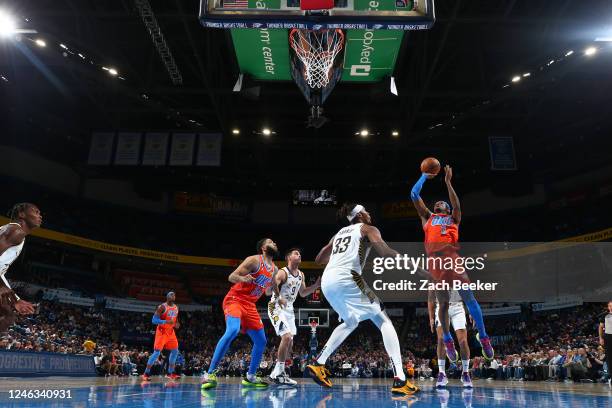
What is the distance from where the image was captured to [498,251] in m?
29.2

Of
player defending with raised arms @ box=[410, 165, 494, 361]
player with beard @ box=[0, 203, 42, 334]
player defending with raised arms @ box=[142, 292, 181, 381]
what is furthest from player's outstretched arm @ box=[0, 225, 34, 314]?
player defending with raised arms @ box=[142, 292, 181, 381]

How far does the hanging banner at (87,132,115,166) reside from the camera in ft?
63.9

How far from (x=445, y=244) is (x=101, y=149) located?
16.8m

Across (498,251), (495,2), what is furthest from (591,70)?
(498,251)

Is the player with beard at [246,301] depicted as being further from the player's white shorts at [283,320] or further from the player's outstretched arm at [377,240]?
the player's outstretched arm at [377,240]

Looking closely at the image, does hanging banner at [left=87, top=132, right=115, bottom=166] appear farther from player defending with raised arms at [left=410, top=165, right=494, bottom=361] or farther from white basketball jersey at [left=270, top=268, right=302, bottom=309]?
player defending with raised arms at [left=410, top=165, right=494, bottom=361]

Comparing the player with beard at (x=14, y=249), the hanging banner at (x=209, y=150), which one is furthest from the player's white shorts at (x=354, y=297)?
the hanging banner at (x=209, y=150)

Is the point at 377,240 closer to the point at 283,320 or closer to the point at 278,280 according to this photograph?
the point at 278,280

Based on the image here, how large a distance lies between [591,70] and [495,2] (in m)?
5.34

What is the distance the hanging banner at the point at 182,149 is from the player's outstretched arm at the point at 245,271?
1316 cm

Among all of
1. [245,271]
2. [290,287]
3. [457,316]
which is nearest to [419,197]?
[457,316]

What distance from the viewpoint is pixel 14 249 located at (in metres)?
4.70

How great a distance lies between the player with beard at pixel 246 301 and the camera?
21.4ft

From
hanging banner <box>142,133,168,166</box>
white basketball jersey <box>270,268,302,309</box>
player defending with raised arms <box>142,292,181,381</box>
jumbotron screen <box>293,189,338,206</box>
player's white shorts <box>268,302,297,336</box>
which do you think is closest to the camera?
player's white shorts <box>268,302,297,336</box>
